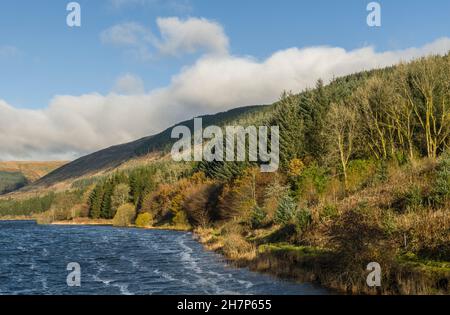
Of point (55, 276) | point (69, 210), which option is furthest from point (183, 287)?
point (69, 210)

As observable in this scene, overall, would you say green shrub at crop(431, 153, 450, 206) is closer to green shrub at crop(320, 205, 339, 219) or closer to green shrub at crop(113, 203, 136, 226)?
green shrub at crop(320, 205, 339, 219)

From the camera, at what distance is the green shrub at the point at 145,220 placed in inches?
5030

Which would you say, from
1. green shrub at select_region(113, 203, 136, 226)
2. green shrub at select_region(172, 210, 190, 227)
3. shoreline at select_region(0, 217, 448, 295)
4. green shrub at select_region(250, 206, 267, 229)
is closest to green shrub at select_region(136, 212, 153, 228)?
green shrub at select_region(113, 203, 136, 226)

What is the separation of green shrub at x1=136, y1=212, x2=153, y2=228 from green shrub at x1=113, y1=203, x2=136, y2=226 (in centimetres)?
A: 869

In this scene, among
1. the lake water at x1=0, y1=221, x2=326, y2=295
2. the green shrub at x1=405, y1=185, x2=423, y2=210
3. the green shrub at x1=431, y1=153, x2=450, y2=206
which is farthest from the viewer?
the green shrub at x1=405, y1=185, x2=423, y2=210

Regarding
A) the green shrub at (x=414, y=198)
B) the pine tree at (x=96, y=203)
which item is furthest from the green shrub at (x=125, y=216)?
the green shrub at (x=414, y=198)

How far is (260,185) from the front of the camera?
7125 centimetres

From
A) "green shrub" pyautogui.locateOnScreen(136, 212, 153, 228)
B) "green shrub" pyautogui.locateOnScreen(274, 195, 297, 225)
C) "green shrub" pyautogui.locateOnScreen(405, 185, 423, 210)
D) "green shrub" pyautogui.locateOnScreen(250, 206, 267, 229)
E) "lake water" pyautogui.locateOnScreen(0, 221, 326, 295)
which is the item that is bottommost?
"green shrub" pyautogui.locateOnScreen(136, 212, 153, 228)

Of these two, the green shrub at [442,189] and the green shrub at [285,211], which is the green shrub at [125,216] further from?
the green shrub at [442,189]

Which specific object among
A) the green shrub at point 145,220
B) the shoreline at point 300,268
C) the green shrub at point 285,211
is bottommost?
the green shrub at point 145,220

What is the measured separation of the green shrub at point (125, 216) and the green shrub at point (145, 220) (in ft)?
28.5

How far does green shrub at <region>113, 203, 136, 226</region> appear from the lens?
137625 mm

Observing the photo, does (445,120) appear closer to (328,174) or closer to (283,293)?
(328,174)
